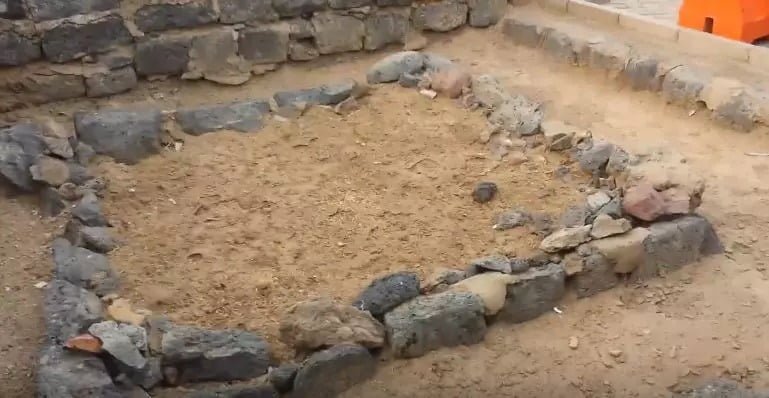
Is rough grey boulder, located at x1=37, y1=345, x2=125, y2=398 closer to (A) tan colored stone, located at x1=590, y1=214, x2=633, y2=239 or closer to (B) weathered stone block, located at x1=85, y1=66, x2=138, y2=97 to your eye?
(A) tan colored stone, located at x1=590, y1=214, x2=633, y2=239

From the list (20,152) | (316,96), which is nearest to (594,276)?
(316,96)

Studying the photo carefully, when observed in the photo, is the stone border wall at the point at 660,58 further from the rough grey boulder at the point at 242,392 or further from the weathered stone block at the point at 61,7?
the rough grey boulder at the point at 242,392

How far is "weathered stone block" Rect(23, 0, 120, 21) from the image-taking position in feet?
15.6

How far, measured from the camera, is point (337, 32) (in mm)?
5637

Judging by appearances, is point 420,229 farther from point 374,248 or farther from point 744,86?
point 744,86

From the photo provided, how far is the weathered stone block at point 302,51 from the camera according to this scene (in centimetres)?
554

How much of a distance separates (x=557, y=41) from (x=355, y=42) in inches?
52.5

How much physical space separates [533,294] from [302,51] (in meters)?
2.93

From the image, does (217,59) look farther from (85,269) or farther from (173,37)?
(85,269)

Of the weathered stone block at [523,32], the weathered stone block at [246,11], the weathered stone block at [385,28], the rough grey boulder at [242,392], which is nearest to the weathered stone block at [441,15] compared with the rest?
the weathered stone block at [385,28]

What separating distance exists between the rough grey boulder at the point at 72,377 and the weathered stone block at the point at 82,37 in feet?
8.56

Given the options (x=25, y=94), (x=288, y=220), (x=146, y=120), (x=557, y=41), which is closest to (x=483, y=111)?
(x=557, y=41)

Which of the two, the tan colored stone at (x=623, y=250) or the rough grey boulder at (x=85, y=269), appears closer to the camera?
the rough grey boulder at (x=85, y=269)

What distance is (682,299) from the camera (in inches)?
130
